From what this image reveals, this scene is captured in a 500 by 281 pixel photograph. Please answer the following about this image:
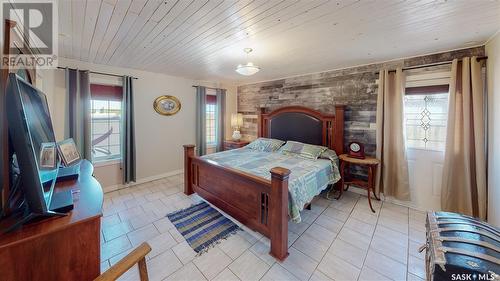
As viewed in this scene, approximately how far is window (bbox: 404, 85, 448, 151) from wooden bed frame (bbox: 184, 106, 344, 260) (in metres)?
0.96

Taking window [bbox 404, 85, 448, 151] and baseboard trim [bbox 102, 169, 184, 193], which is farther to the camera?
baseboard trim [bbox 102, 169, 184, 193]

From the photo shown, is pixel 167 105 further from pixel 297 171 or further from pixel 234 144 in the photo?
pixel 297 171

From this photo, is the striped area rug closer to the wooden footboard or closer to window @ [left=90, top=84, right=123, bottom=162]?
the wooden footboard

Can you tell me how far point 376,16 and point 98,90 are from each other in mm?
4246

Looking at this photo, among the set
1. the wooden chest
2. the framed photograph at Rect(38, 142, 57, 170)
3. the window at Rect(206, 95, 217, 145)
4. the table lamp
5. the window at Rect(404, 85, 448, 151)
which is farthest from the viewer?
the table lamp

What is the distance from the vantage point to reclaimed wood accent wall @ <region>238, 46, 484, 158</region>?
2.91 m

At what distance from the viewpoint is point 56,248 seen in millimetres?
873

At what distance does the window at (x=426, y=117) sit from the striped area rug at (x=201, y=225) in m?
3.03

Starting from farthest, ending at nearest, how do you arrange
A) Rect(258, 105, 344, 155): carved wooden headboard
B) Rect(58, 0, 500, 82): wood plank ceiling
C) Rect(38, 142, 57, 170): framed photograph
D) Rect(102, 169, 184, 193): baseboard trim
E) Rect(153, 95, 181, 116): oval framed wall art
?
Rect(153, 95, 181, 116): oval framed wall art < Rect(102, 169, 184, 193): baseboard trim < Rect(258, 105, 344, 155): carved wooden headboard < Rect(58, 0, 500, 82): wood plank ceiling < Rect(38, 142, 57, 170): framed photograph

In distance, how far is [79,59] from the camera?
3.05m

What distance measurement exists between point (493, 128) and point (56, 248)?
13.0 feet

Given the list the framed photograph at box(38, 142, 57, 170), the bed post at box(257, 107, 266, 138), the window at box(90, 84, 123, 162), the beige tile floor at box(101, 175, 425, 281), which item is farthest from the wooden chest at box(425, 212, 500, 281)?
the window at box(90, 84, 123, 162)

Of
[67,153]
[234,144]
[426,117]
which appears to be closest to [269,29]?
[67,153]

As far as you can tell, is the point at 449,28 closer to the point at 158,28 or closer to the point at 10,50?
the point at 158,28
